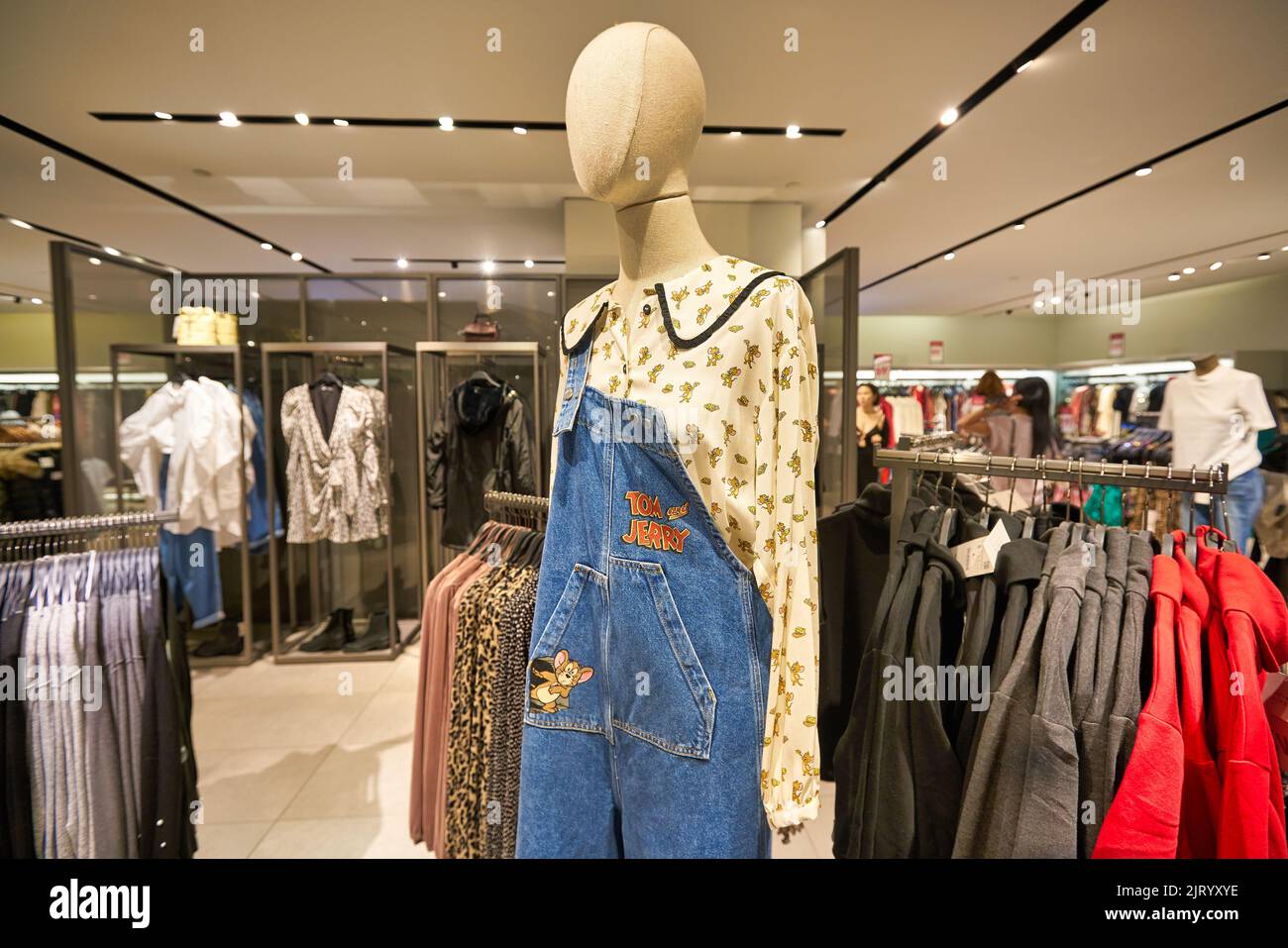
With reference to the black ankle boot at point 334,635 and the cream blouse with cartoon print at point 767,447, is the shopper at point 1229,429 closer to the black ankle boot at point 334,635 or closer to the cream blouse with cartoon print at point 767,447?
the cream blouse with cartoon print at point 767,447

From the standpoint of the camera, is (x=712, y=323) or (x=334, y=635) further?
(x=334, y=635)

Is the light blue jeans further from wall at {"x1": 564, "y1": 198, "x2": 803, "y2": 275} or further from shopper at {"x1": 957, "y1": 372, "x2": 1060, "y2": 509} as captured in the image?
wall at {"x1": 564, "y1": 198, "x2": 803, "y2": 275}

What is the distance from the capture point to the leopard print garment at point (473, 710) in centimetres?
143

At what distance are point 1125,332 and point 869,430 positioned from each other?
6247 millimetres

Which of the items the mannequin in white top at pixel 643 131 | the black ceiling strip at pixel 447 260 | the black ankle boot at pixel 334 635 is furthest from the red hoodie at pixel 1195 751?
the black ceiling strip at pixel 447 260

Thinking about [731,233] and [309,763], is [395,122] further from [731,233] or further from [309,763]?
[309,763]

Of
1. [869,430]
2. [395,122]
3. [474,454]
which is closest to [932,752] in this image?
[474,454]

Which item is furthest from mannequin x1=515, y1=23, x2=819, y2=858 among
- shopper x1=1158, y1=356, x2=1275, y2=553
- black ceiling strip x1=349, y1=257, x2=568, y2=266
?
black ceiling strip x1=349, y1=257, x2=568, y2=266

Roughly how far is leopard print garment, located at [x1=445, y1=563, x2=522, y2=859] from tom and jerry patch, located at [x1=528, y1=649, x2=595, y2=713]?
0.38 meters

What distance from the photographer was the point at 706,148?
3.50 metres

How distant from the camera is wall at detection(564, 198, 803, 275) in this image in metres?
4.22

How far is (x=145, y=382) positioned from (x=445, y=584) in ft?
10.3

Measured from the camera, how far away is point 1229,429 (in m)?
3.63
